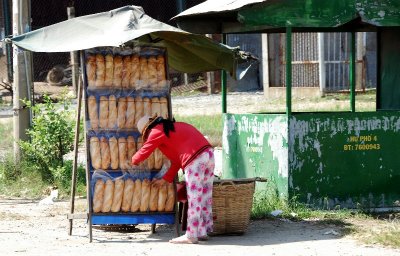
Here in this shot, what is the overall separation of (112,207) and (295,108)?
536 inches

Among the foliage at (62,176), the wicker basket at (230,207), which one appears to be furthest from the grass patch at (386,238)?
the foliage at (62,176)

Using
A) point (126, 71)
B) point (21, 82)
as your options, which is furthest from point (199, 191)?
point (21, 82)

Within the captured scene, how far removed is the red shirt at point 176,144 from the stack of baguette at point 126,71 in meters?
0.69

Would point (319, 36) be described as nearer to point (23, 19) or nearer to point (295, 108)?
point (295, 108)

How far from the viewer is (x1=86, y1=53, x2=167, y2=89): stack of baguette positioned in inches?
380

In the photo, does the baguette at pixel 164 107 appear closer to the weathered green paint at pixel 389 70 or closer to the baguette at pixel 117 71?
the baguette at pixel 117 71

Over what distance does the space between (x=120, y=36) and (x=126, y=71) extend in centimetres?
55

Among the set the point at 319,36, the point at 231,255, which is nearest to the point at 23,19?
the point at 231,255

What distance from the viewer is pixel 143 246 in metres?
9.13

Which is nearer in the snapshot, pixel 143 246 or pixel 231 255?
pixel 231 255

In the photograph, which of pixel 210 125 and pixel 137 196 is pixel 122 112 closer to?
pixel 137 196

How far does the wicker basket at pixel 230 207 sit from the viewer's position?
384 inches

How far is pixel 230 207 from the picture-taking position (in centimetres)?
976

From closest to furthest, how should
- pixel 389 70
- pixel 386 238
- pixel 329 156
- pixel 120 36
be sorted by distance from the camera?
pixel 386 238 → pixel 120 36 → pixel 329 156 → pixel 389 70
